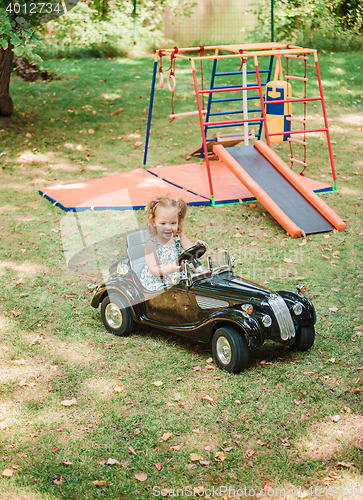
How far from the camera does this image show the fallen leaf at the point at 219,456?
10.4 feet

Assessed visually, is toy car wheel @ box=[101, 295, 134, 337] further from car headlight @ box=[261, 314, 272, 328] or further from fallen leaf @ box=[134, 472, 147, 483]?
fallen leaf @ box=[134, 472, 147, 483]

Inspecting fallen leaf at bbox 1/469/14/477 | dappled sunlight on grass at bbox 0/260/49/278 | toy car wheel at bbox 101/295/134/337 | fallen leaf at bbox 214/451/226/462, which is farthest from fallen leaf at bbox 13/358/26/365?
fallen leaf at bbox 214/451/226/462

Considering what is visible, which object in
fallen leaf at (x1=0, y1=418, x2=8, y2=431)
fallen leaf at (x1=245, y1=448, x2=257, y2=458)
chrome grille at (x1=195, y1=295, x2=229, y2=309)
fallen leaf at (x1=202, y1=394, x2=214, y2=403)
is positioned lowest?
fallen leaf at (x1=0, y1=418, x2=8, y2=431)

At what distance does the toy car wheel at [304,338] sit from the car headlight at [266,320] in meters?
Answer: 0.46

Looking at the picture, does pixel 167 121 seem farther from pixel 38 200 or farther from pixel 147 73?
pixel 38 200

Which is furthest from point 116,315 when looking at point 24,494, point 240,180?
point 240,180

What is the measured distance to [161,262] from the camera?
452 centimetres

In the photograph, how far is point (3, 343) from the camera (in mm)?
4484

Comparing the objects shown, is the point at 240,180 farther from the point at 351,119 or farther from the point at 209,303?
the point at 351,119

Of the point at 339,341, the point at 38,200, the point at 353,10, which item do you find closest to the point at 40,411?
the point at 339,341

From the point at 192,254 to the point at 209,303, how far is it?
0.45m

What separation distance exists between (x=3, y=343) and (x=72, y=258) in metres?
2.02

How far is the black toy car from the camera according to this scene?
12.6ft

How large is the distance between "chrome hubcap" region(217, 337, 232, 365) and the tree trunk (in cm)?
810
